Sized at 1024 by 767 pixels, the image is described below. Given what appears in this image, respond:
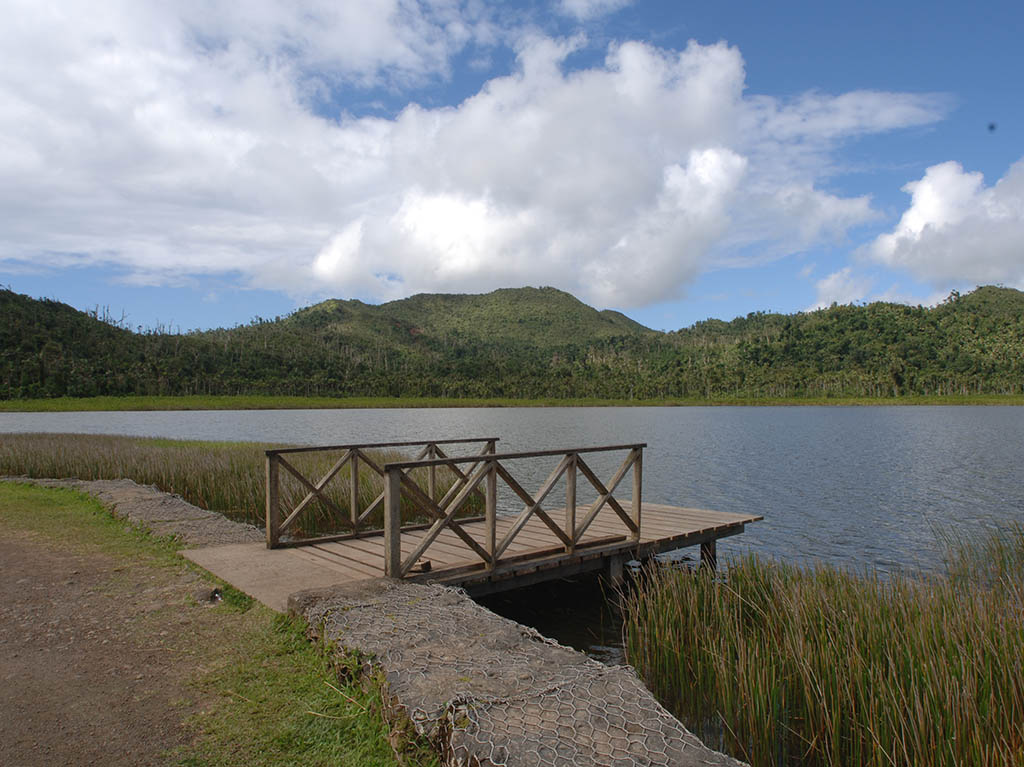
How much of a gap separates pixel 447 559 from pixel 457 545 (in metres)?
0.92

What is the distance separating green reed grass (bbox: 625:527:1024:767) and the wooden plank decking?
165 centimetres

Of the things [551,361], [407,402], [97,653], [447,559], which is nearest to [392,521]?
[447,559]

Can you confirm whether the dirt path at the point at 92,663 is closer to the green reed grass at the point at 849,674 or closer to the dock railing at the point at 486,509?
the dock railing at the point at 486,509

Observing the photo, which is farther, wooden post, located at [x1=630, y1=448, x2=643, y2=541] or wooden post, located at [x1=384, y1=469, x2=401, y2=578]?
wooden post, located at [x1=630, y1=448, x2=643, y2=541]

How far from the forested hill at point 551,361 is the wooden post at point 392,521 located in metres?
96.4

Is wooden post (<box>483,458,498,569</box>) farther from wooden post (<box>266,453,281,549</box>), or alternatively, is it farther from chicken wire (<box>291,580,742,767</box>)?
wooden post (<box>266,453,281,549</box>)

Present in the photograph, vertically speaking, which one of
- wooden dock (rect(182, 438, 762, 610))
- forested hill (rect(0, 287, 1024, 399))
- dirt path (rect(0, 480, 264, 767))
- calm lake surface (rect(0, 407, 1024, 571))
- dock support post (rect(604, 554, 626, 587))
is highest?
forested hill (rect(0, 287, 1024, 399))

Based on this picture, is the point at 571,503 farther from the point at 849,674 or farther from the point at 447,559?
the point at 849,674

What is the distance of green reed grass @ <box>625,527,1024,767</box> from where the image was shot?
168 inches

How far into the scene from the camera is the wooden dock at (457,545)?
6.93 meters

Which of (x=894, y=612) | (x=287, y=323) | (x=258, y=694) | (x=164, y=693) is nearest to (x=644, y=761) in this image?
(x=258, y=694)

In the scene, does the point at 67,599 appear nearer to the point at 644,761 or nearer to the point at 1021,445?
the point at 644,761

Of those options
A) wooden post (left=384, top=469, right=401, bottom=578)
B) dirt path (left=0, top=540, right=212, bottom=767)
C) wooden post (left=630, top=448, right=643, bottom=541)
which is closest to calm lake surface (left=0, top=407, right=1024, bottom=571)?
wooden post (left=630, top=448, right=643, bottom=541)

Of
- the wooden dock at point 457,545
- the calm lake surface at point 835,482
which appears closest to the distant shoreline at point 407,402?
the calm lake surface at point 835,482
